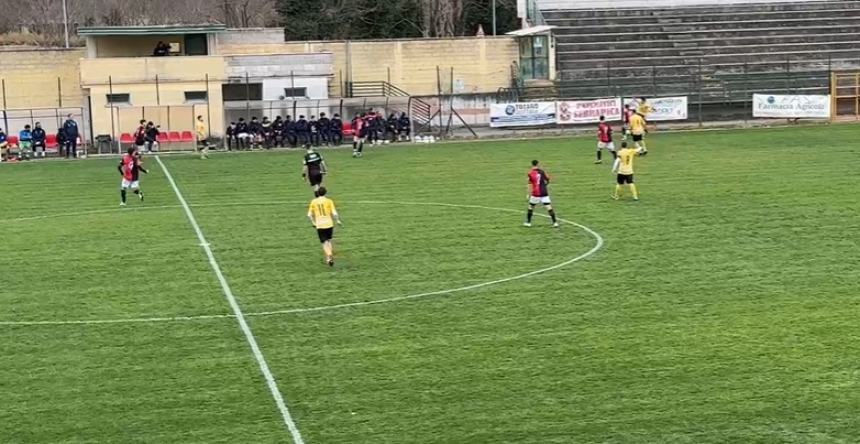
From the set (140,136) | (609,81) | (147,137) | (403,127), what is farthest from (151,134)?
(609,81)

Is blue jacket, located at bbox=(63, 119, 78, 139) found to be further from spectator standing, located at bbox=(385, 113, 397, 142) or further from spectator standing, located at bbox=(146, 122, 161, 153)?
spectator standing, located at bbox=(385, 113, 397, 142)

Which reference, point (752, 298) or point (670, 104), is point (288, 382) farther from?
point (670, 104)

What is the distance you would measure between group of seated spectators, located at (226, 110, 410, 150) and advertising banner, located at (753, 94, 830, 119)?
1790 cm

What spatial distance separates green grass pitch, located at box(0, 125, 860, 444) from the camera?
12469 millimetres

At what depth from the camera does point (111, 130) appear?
175ft

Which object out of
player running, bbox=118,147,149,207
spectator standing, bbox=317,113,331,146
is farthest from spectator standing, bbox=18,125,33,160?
player running, bbox=118,147,149,207

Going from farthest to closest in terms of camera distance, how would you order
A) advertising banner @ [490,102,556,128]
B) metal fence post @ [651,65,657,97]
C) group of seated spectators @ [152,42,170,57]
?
group of seated spectators @ [152,42,170,57] < metal fence post @ [651,65,657,97] < advertising banner @ [490,102,556,128]

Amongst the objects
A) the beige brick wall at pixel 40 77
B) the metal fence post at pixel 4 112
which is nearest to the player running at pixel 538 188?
the metal fence post at pixel 4 112

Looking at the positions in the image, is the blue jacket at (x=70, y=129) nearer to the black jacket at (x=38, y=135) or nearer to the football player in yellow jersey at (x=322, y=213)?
the black jacket at (x=38, y=135)

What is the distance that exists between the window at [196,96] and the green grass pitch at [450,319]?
2288cm

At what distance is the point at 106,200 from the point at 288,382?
66.7ft

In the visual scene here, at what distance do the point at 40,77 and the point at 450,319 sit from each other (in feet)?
156

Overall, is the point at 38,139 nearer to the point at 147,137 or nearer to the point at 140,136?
the point at 147,137

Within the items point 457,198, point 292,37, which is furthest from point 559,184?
point 292,37
